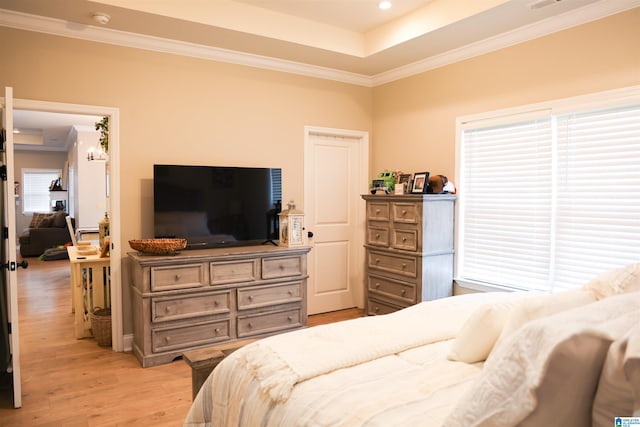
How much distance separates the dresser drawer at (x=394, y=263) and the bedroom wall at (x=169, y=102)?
1.04 meters

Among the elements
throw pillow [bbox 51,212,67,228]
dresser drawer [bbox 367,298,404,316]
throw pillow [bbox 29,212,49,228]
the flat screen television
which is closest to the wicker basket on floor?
the flat screen television

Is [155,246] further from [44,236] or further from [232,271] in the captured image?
[44,236]

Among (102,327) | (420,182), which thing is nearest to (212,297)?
(102,327)

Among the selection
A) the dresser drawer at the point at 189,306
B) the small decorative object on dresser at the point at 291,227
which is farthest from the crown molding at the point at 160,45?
the dresser drawer at the point at 189,306

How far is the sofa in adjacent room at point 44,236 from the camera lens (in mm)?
9750

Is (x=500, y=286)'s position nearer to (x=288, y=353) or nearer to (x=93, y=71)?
(x=288, y=353)

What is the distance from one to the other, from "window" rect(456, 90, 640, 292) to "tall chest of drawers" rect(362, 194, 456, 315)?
21 centimetres

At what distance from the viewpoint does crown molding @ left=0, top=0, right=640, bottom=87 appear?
332 cm

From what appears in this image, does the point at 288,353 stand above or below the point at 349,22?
below

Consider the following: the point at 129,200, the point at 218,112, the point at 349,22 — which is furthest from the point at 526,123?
the point at 129,200

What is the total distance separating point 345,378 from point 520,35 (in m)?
3.38

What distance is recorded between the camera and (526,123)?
375 cm

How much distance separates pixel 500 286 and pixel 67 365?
3752 millimetres

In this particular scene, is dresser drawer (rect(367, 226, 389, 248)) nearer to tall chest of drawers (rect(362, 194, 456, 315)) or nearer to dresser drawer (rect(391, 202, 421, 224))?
tall chest of drawers (rect(362, 194, 456, 315))
